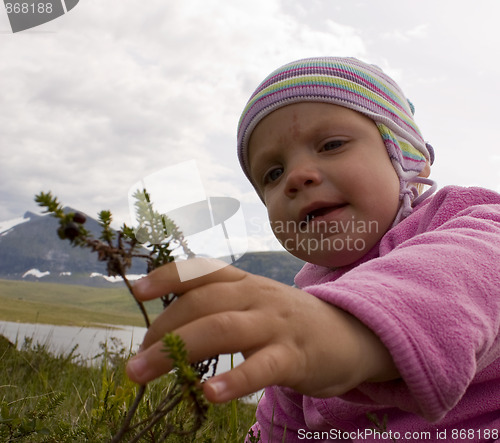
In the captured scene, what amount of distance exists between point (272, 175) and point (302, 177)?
0.51 m

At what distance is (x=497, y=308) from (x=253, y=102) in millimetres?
2232

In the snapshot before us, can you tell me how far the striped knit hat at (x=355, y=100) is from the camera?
112 inches

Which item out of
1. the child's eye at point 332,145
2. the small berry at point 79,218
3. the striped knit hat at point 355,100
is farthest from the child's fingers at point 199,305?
the striped knit hat at point 355,100

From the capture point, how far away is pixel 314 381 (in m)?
1.02

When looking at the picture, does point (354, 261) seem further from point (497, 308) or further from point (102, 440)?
point (102, 440)

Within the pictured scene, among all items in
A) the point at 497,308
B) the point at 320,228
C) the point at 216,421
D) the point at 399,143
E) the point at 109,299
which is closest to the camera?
the point at 497,308

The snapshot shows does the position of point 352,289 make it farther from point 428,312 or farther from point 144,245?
point 144,245

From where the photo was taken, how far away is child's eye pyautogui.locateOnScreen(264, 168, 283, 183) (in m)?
2.89

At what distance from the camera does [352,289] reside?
3.93 ft

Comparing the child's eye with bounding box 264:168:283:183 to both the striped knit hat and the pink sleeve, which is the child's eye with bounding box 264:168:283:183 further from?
the pink sleeve

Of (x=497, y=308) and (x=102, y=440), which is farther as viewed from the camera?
(x=102, y=440)

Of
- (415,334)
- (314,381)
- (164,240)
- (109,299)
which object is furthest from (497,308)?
(109,299)

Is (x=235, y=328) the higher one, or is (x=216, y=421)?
(x=235, y=328)

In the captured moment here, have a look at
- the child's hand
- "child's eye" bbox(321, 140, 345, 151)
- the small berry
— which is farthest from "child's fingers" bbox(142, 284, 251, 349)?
"child's eye" bbox(321, 140, 345, 151)
